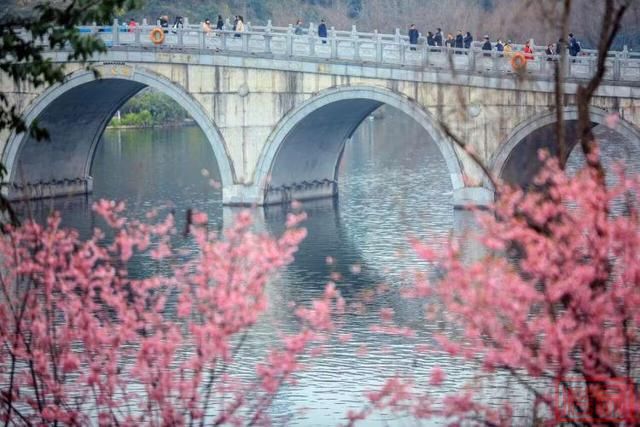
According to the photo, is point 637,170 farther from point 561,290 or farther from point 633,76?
point 561,290

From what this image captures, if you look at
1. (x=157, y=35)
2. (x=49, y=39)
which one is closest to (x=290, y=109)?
(x=157, y=35)

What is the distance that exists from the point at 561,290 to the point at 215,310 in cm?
433

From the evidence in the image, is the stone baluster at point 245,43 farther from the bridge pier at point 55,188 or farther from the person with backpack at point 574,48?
the person with backpack at point 574,48

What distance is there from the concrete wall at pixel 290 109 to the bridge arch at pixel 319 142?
0.04 m

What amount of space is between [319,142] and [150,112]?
36362 mm

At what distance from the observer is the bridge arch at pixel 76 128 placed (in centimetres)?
4586

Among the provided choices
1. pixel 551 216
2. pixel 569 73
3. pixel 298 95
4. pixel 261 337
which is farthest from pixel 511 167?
pixel 551 216

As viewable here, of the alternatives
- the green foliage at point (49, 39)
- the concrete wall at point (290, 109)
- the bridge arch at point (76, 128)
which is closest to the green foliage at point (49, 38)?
the green foliage at point (49, 39)

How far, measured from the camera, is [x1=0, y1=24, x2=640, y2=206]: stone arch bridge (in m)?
40.2

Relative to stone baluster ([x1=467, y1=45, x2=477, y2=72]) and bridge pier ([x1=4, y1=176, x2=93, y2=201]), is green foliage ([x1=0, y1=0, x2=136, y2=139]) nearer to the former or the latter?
stone baluster ([x1=467, y1=45, x2=477, y2=72])

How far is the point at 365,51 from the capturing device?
42844mm

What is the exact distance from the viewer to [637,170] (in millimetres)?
50281

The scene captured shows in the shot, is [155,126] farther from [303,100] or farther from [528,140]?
[528,140]

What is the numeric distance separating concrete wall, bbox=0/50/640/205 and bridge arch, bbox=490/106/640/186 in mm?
51
